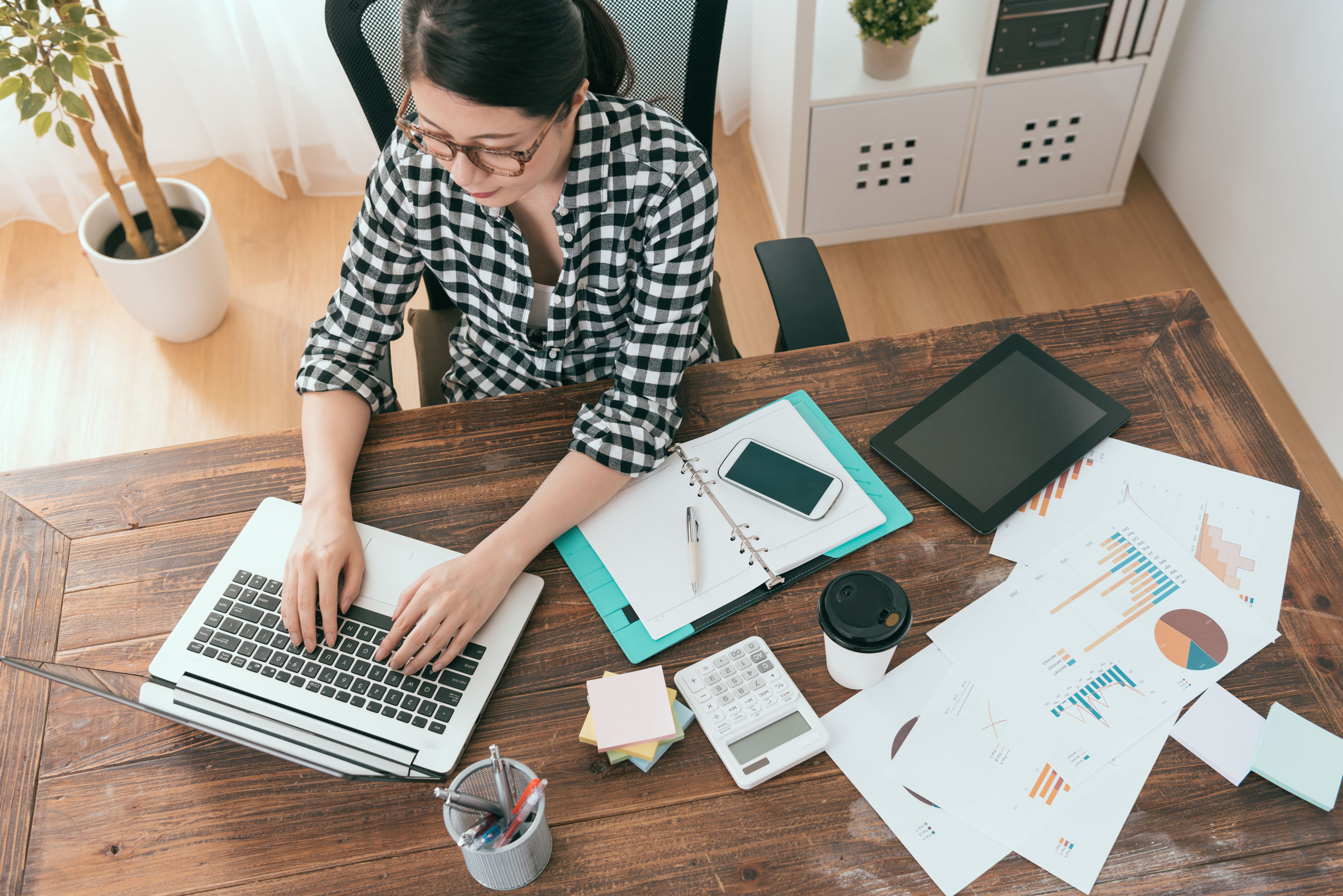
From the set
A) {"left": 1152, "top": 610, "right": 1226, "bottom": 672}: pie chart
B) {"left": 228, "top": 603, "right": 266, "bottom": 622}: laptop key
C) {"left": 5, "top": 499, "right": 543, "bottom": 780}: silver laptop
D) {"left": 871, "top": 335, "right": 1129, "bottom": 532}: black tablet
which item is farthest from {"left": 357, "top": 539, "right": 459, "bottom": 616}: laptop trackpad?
{"left": 1152, "top": 610, "right": 1226, "bottom": 672}: pie chart

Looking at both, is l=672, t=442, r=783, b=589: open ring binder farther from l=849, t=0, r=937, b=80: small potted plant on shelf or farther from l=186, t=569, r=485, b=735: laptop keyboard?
l=849, t=0, r=937, b=80: small potted plant on shelf

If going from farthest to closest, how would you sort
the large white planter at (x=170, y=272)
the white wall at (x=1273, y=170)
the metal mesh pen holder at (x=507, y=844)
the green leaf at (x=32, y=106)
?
the large white planter at (x=170, y=272)
the white wall at (x=1273, y=170)
the green leaf at (x=32, y=106)
the metal mesh pen holder at (x=507, y=844)

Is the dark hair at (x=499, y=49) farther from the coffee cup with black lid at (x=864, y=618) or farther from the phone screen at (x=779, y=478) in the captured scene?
the coffee cup with black lid at (x=864, y=618)

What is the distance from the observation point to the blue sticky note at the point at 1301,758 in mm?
877

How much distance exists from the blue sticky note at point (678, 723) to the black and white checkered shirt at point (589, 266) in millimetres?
288

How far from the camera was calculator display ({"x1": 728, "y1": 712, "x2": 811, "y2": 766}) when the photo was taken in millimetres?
929

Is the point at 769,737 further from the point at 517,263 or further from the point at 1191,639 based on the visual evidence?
the point at 517,263

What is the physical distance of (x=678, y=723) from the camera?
3.09ft

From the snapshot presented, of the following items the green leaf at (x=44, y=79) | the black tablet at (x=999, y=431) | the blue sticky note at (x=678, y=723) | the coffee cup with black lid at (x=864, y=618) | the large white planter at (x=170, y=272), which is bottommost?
the large white planter at (x=170, y=272)

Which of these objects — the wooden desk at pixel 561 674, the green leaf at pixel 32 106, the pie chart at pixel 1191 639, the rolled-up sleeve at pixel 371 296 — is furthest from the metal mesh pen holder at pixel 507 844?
the green leaf at pixel 32 106

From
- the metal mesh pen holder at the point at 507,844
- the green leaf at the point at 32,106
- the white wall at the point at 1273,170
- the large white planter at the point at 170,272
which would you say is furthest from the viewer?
the large white planter at the point at 170,272

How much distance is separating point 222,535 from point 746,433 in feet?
2.08


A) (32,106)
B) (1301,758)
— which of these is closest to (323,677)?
(1301,758)

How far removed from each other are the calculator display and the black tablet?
0.31 metres
